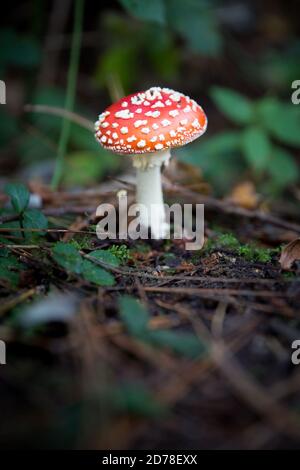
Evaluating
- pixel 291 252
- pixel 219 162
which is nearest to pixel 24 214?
pixel 291 252

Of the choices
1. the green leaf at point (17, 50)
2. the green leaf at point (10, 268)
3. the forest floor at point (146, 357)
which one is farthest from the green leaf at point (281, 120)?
the green leaf at point (10, 268)

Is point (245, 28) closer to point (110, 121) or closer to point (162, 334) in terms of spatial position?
point (110, 121)

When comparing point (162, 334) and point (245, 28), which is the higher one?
point (245, 28)

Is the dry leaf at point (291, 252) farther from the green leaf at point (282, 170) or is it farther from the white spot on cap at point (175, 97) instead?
the green leaf at point (282, 170)

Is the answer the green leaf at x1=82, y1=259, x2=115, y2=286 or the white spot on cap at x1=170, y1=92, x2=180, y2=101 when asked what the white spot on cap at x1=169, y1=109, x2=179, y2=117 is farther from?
the green leaf at x1=82, y1=259, x2=115, y2=286

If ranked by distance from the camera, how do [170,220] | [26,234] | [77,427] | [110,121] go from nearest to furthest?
[77,427] → [26,234] → [110,121] → [170,220]

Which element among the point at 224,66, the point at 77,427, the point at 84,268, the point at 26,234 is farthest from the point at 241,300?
the point at 224,66

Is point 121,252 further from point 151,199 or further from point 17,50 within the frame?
point 17,50
